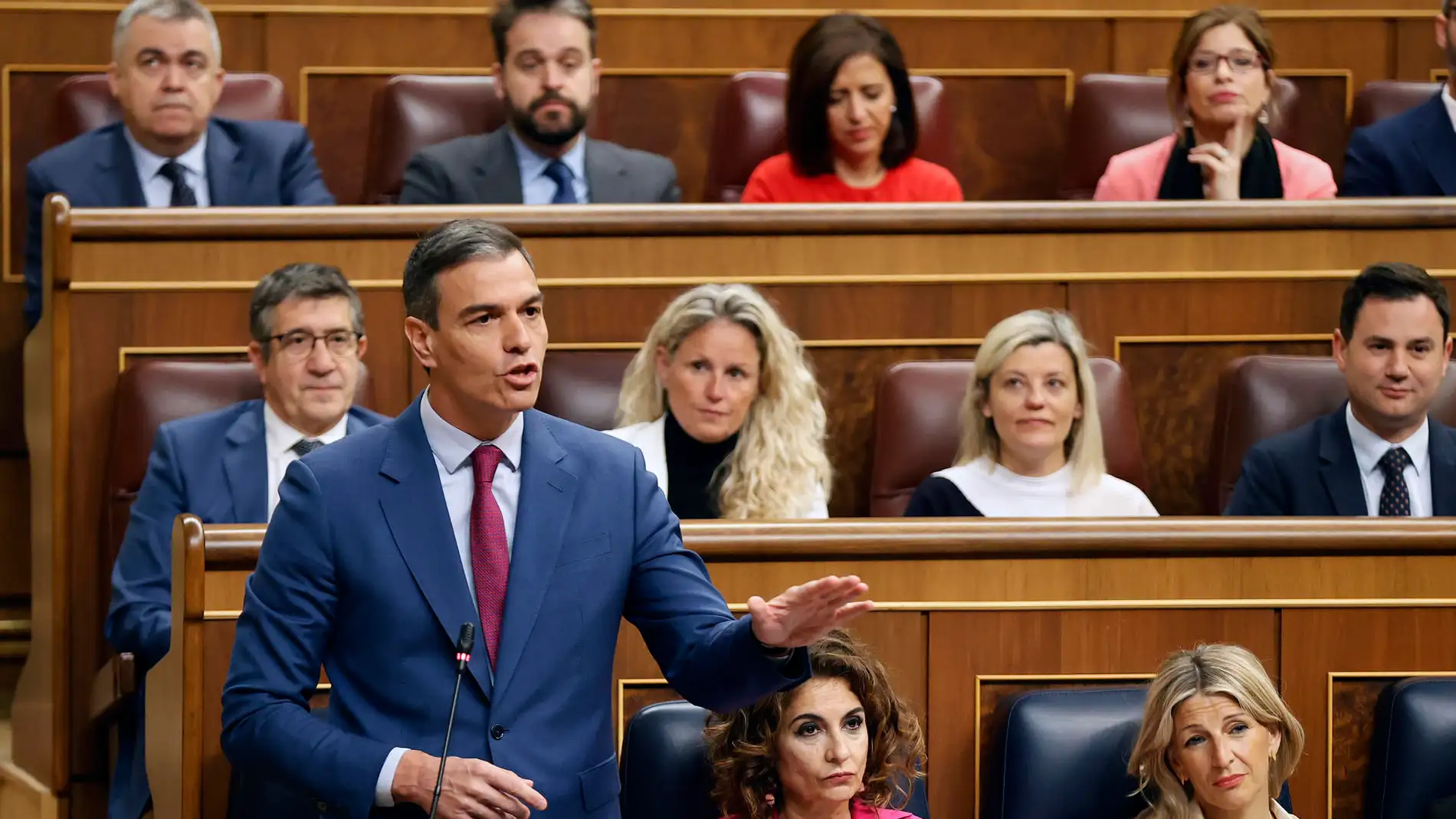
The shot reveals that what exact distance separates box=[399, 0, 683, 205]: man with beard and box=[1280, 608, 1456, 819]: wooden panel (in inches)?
30.5

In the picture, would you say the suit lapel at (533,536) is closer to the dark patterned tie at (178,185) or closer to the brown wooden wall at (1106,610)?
the brown wooden wall at (1106,610)

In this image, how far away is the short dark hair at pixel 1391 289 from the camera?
1424 mm

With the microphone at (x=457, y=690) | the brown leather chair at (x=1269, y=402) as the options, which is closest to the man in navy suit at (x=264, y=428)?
the microphone at (x=457, y=690)

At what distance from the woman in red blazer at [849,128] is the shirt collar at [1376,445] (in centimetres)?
43

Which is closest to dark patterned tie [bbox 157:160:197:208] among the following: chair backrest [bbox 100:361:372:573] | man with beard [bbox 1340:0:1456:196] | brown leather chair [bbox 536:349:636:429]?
chair backrest [bbox 100:361:372:573]

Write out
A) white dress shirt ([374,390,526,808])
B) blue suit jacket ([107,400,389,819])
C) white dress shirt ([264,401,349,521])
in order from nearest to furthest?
white dress shirt ([374,390,526,808]), blue suit jacket ([107,400,389,819]), white dress shirt ([264,401,349,521])

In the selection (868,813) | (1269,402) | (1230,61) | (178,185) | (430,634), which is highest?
(1230,61)

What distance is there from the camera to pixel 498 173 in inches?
65.3

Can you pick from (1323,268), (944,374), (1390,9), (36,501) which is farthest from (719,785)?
(1390,9)

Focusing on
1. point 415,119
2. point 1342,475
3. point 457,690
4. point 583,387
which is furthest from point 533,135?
point 457,690

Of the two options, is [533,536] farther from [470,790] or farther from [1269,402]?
[1269,402]

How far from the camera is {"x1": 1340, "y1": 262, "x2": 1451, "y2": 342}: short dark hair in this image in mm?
1424

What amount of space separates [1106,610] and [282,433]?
1.88 ft

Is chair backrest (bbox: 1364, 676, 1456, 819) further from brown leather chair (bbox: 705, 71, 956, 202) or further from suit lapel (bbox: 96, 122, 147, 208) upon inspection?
suit lapel (bbox: 96, 122, 147, 208)
